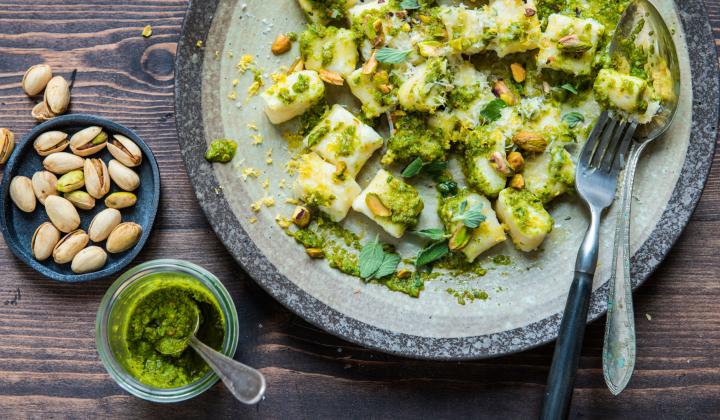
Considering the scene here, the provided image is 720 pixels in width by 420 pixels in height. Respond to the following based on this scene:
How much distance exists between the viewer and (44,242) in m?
2.30

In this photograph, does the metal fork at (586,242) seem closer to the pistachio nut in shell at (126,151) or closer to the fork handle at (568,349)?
the fork handle at (568,349)

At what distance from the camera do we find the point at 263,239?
2209 mm

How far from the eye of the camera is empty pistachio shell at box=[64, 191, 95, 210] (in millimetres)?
2334

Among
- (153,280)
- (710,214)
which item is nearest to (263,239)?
(153,280)

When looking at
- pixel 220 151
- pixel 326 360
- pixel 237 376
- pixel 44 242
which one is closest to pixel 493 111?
pixel 220 151

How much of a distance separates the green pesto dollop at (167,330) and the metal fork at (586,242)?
1.13 meters

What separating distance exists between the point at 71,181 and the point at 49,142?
0.54 feet

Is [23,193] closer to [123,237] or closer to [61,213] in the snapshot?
[61,213]

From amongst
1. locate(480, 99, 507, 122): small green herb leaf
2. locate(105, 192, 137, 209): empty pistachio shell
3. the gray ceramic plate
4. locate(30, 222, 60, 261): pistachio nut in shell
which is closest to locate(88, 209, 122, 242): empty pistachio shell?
locate(105, 192, 137, 209): empty pistachio shell

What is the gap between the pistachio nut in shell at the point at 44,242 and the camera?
2.31 meters

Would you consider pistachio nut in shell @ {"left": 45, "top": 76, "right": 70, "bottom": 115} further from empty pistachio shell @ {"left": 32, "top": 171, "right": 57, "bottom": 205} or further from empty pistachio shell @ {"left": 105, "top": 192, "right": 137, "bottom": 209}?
empty pistachio shell @ {"left": 105, "top": 192, "right": 137, "bottom": 209}

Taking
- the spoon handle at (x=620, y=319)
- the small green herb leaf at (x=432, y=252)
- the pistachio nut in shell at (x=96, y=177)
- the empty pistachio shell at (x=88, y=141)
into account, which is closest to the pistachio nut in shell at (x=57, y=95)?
the empty pistachio shell at (x=88, y=141)

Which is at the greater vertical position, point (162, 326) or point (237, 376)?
point (237, 376)

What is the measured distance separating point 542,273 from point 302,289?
2.78 ft
